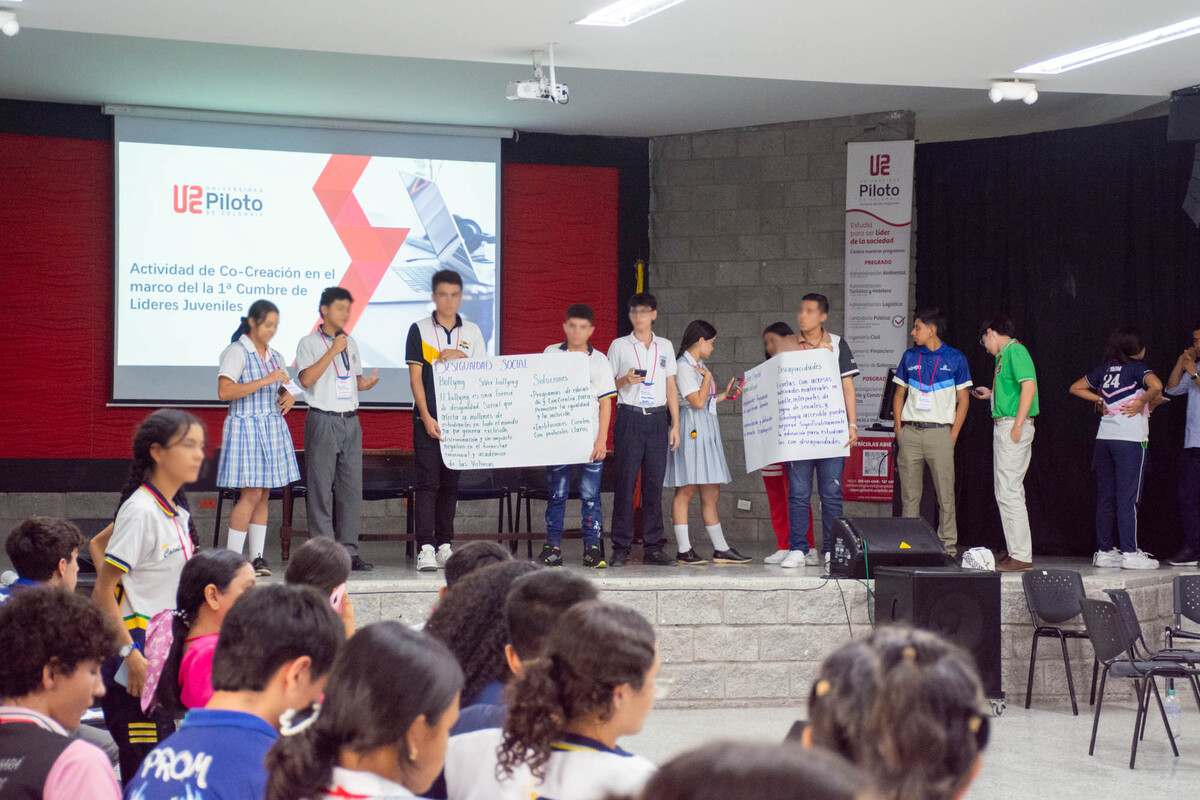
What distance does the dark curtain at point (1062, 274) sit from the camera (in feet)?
29.3

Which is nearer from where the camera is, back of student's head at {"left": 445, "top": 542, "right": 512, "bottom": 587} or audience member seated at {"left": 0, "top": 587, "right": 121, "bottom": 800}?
audience member seated at {"left": 0, "top": 587, "right": 121, "bottom": 800}

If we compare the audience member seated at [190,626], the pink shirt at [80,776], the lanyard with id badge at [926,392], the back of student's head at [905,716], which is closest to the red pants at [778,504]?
the lanyard with id badge at [926,392]

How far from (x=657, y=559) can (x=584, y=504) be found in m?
0.61

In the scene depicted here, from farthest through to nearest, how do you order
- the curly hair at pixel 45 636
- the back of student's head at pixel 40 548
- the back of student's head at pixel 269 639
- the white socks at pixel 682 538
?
the white socks at pixel 682 538 < the back of student's head at pixel 40 548 < the curly hair at pixel 45 636 < the back of student's head at pixel 269 639

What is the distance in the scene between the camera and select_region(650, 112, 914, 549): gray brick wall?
9781mm

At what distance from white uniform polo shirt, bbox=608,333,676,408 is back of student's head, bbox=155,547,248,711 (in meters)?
4.49

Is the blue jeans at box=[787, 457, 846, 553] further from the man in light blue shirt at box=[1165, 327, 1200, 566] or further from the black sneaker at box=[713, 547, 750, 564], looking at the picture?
the man in light blue shirt at box=[1165, 327, 1200, 566]

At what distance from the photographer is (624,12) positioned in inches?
225

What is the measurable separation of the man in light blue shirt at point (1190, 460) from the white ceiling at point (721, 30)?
2.25 meters

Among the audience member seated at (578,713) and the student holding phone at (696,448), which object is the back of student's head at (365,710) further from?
the student holding phone at (696,448)

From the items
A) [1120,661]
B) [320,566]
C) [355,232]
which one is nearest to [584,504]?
[1120,661]

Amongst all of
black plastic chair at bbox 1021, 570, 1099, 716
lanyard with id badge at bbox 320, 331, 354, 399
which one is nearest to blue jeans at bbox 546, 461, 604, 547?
lanyard with id badge at bbox 320, 331, 354, 399

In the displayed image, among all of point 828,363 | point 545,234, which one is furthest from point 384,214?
point 828,363

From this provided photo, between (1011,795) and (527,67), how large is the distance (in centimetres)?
539
